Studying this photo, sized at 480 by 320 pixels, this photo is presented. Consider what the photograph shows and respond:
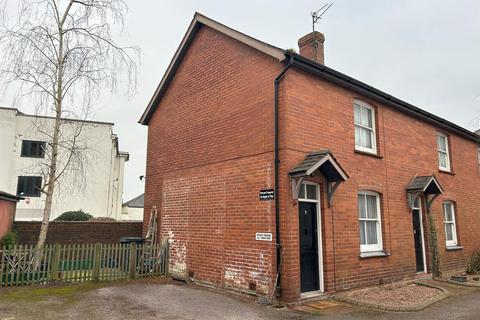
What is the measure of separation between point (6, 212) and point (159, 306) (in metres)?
10.6

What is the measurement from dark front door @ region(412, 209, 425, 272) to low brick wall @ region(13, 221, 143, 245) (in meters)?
12.3

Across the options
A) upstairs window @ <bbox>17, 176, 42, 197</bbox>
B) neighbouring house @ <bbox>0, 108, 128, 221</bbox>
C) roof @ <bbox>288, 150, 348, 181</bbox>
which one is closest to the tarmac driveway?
roof @ <bbox>288, 150, 348, 181</bbox>

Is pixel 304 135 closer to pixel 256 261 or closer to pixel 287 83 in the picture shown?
pixel 287 83

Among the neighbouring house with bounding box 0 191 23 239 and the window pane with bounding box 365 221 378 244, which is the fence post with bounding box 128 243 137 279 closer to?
the neighbouring house with bounding box 0 191 23 239

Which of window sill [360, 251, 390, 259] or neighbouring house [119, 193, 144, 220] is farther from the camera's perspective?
neighbouring house [119, 193, 144, 220]

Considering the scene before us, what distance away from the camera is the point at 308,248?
9.54m

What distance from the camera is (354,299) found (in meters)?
9.09

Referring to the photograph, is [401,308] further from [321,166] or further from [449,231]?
[449,231]

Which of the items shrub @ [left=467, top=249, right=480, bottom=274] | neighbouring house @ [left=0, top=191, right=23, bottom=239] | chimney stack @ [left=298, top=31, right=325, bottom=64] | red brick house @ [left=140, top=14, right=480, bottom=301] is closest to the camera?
red brick house @ [left=140, top=14, right=480, bottom=301]

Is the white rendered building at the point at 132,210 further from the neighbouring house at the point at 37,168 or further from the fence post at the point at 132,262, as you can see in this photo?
the fence post at the point at 132,262

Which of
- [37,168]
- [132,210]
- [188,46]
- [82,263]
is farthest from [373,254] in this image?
[132,210]

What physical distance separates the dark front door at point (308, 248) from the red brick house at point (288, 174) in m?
0.03

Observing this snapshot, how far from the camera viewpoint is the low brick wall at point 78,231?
638 inches

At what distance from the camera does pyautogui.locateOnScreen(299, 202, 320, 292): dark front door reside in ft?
30.7
